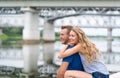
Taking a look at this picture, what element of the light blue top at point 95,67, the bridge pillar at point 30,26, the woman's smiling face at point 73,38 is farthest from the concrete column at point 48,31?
the woman's smiling face at point 73,38

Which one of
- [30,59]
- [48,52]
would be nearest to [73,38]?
[30,59]

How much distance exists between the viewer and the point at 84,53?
4160 millimetres

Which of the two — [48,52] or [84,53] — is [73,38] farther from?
[48,52]

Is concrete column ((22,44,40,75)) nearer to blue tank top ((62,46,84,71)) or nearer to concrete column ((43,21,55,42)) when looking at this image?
concrete column ((43,21,55,42))

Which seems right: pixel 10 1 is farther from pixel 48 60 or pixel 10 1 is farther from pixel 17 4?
pixel 48 60

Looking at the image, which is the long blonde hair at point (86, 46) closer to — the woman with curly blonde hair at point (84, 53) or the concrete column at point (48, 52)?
the woman with curly blonde hair at point (84, 53)

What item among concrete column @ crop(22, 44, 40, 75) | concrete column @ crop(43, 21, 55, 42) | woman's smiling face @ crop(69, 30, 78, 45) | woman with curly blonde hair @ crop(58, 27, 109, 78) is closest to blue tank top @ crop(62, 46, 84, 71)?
woman with curly blonde hair @ crop(58, 27, 109, 78)

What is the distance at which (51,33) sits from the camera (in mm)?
41031

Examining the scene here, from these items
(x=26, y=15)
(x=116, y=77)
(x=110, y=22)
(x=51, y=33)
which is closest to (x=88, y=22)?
(x=110, y=22)

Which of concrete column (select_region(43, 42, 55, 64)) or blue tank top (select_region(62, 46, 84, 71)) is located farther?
concrete column (select_region(43, 42, 55, 64))

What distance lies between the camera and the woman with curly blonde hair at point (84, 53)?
4145 mm

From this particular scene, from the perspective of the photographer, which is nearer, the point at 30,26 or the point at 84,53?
the point at 84,53

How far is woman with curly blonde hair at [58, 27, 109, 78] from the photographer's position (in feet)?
13.6

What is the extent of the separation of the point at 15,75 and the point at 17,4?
6021mm
